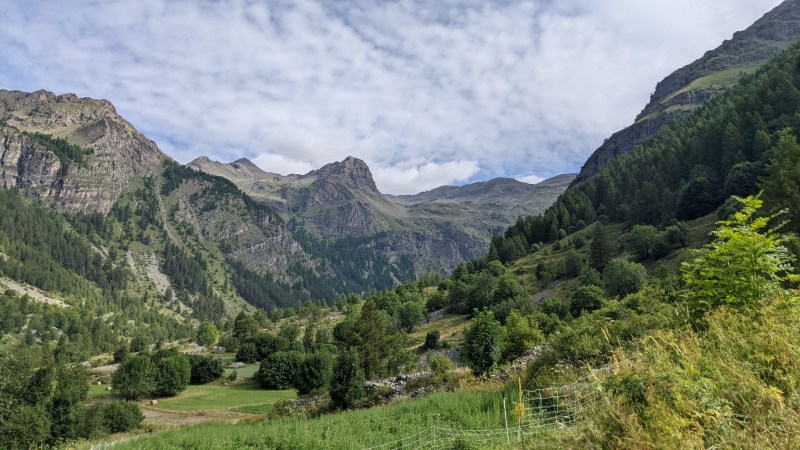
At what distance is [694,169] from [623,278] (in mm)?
46977

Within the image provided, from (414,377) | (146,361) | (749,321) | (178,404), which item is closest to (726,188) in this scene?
(414,377)

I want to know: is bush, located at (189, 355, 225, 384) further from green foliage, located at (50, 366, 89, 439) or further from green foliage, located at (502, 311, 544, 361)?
green foliage, located at (502, 311, 544, 361)

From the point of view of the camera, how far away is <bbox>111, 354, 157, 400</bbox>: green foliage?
2815 inches

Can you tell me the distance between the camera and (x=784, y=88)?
294ft

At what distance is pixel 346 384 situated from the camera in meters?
39.7

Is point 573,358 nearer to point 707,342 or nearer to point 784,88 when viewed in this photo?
point 707,342

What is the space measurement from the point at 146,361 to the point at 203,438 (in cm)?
6842

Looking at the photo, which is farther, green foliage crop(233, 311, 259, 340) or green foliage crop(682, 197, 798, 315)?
green foliage crop(233, 311, 259, 340)

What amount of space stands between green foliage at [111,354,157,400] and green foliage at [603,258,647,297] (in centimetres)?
7852

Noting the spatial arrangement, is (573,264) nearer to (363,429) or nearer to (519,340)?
(519,340)

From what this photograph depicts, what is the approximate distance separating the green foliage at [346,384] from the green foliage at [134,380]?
5030cm

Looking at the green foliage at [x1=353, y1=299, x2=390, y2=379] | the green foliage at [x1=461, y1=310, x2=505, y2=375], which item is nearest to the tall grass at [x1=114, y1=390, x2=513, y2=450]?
the green foliage at [x1=461, y1=310, x2=505, y2=375]

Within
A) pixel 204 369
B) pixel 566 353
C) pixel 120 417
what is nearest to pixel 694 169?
pixel 566 353

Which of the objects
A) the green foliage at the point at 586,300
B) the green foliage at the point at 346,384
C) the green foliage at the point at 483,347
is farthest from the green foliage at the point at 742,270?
the green foliage at the point at 586,300
